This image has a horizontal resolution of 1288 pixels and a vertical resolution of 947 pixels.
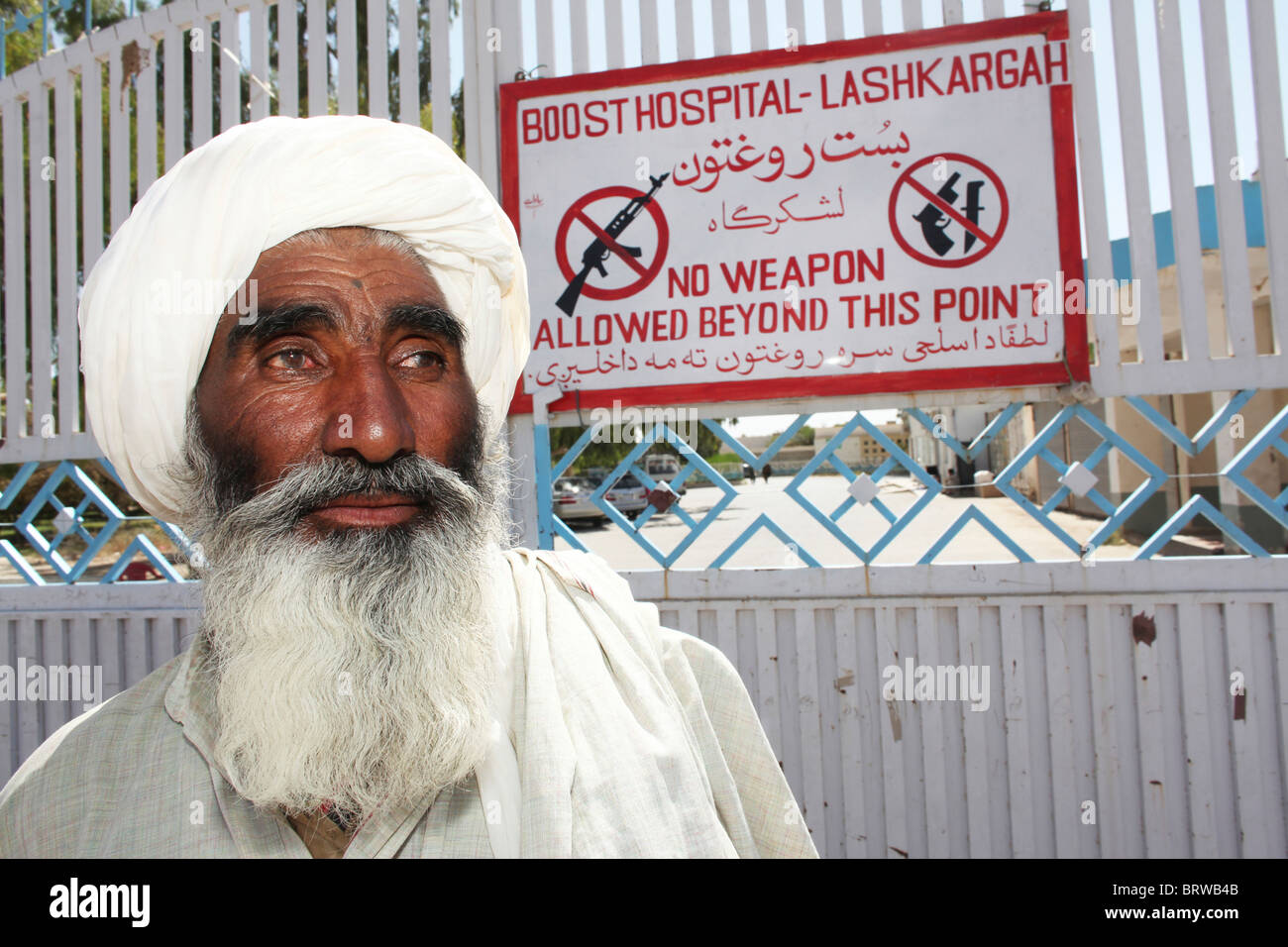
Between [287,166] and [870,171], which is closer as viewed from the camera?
[287,166]

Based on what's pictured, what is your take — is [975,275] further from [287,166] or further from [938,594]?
[287,166]

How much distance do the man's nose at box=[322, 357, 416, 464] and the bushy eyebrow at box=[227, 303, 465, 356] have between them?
3.0 inches

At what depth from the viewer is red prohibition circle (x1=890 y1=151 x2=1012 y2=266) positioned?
102 inches

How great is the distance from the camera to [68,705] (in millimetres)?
3211

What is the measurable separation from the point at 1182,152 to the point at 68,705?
4.57m

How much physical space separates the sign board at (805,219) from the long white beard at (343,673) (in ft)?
5.64

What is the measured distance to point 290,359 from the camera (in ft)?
3.80

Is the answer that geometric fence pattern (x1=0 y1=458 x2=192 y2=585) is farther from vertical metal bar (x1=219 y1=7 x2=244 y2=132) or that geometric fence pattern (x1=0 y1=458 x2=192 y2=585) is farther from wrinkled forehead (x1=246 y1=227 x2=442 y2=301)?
wrinkled forehead (x1=246 y1=227 x2=442 y2=301)

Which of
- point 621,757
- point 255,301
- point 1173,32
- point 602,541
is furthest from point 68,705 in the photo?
point 602,541

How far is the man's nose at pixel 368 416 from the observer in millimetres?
1071

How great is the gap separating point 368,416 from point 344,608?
0.86ft

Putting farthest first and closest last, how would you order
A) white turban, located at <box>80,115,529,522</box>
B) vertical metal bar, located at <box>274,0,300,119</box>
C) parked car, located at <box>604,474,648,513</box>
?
parked car, located at <box>604,474,648,513</box>
vertical metal bar, located at <box>274,0,300,119</box>
white turban, located at <box>80,115,529,522</box>

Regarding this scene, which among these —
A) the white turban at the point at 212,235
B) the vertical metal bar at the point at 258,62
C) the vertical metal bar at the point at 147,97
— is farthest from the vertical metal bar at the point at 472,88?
the white turban at the point at 212,235

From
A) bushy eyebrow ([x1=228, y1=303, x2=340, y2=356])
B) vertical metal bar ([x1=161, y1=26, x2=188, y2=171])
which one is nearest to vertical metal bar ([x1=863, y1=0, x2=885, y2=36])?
bushy eyebrow ([x1=228, y1=303, x2=340, y2=356])
